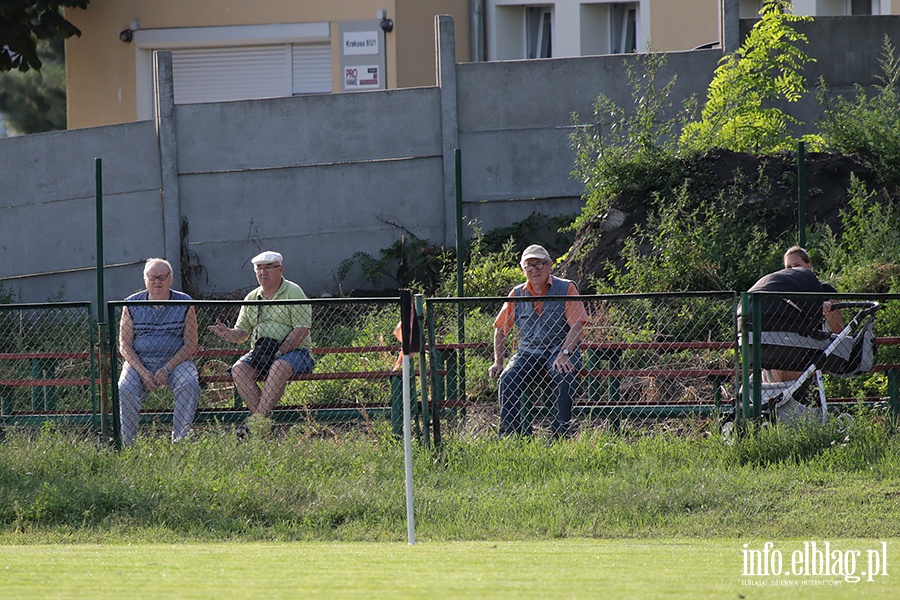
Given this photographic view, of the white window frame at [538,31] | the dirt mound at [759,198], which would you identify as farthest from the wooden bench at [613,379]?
the white window frame at [538,31]

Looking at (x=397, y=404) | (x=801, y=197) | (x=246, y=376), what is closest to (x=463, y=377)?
(x=397, y=404)

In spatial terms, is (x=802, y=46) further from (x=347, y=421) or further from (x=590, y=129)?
(x=347, y=421)

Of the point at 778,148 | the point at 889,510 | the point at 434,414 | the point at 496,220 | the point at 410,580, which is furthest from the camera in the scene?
the point at 496,220

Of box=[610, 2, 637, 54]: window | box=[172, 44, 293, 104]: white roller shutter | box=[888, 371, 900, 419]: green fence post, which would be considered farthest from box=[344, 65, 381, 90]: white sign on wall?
box=[888, 371, 900, 419]: green fence post

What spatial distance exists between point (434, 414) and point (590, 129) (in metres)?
6.34

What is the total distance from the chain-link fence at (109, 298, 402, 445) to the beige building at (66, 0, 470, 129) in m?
12.3

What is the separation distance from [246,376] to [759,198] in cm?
613

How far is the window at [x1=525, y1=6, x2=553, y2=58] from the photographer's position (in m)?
23.7

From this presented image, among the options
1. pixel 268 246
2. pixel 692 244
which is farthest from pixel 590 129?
pixel 268 246

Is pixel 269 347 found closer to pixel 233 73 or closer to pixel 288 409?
pixel 288 409

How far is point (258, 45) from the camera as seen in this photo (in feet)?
73.9

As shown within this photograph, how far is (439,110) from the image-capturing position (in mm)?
15242

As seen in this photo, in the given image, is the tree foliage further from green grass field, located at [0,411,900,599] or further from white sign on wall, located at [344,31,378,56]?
green grass field, located at [0,411,900,599]

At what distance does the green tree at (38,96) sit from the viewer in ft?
94.2
